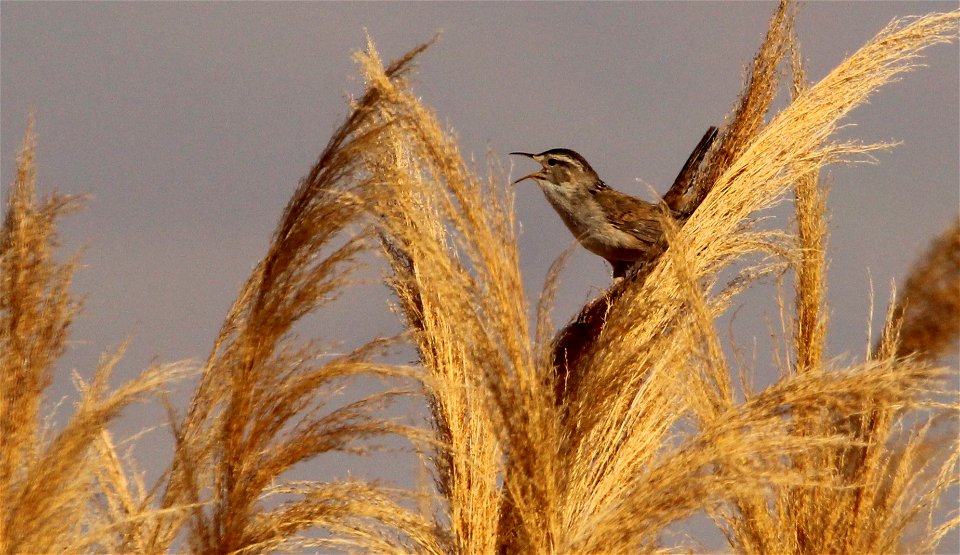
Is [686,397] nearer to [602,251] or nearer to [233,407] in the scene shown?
[233,407]

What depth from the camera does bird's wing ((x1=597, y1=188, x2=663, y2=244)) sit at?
6.61 m

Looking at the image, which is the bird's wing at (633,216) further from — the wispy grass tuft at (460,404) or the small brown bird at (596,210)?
the wispy grass tuft at (460,404)

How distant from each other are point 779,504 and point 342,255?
182 cm

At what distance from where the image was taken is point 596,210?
693 cm

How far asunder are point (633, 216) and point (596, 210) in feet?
0.91

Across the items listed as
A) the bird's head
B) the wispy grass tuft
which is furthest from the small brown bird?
the wispy grass tuft

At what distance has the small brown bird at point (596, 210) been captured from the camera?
6645 millimetres

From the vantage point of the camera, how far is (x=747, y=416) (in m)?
2.95

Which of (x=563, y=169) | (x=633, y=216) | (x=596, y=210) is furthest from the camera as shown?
(x=563, y=169)

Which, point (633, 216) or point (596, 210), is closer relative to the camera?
point (633, 216)

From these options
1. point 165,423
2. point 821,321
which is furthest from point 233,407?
point 821,321

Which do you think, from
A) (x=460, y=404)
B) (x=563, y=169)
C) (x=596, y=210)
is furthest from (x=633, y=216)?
(x=460, y=404)

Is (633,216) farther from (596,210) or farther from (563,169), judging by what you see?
(563,169)

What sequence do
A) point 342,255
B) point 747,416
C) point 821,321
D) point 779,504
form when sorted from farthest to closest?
1. point 821,321
2. point 779,504
3. point 342,255
4. point 747,416
